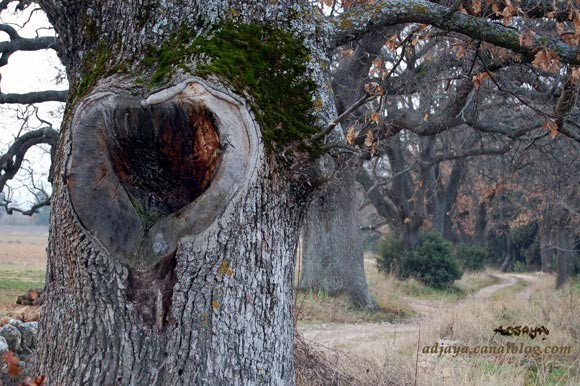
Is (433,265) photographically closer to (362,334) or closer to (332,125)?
(362,334)

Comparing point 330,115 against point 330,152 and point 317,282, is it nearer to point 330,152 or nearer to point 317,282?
point 330,152

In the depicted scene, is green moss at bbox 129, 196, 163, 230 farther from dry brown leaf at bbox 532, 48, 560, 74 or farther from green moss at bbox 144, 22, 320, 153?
dry brown leaf at bbox 532, 48, 560, 74

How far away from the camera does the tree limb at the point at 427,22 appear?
4.46 meters

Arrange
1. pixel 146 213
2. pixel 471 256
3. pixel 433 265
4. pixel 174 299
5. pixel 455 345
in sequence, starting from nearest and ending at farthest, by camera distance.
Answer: pixel 174 299
pixel 146 213
pixel 455 345
pixel 433 265
pixel 471 256

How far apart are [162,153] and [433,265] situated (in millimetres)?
17528

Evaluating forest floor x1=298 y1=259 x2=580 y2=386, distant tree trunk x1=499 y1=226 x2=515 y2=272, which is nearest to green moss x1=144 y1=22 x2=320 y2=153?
forest floor x1=298 y1=259 x2=580 y2=386

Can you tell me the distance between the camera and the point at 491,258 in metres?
35.1

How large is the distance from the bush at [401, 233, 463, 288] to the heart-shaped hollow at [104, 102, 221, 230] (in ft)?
56.2

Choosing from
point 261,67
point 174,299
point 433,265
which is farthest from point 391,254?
point 174,299

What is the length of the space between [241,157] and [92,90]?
97 centimetres

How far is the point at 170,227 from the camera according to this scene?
3232mm

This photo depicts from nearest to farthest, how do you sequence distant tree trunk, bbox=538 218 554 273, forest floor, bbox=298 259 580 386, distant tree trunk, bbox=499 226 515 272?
forest floor, bbox=298 259 580 386, distant tree trunk, bbox=538 218 554 273, distant tree trunk, bbox=499 226 515 272

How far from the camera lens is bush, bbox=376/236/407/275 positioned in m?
20.4

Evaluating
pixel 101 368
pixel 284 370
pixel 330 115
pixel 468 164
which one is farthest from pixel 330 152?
pixel 468 164
